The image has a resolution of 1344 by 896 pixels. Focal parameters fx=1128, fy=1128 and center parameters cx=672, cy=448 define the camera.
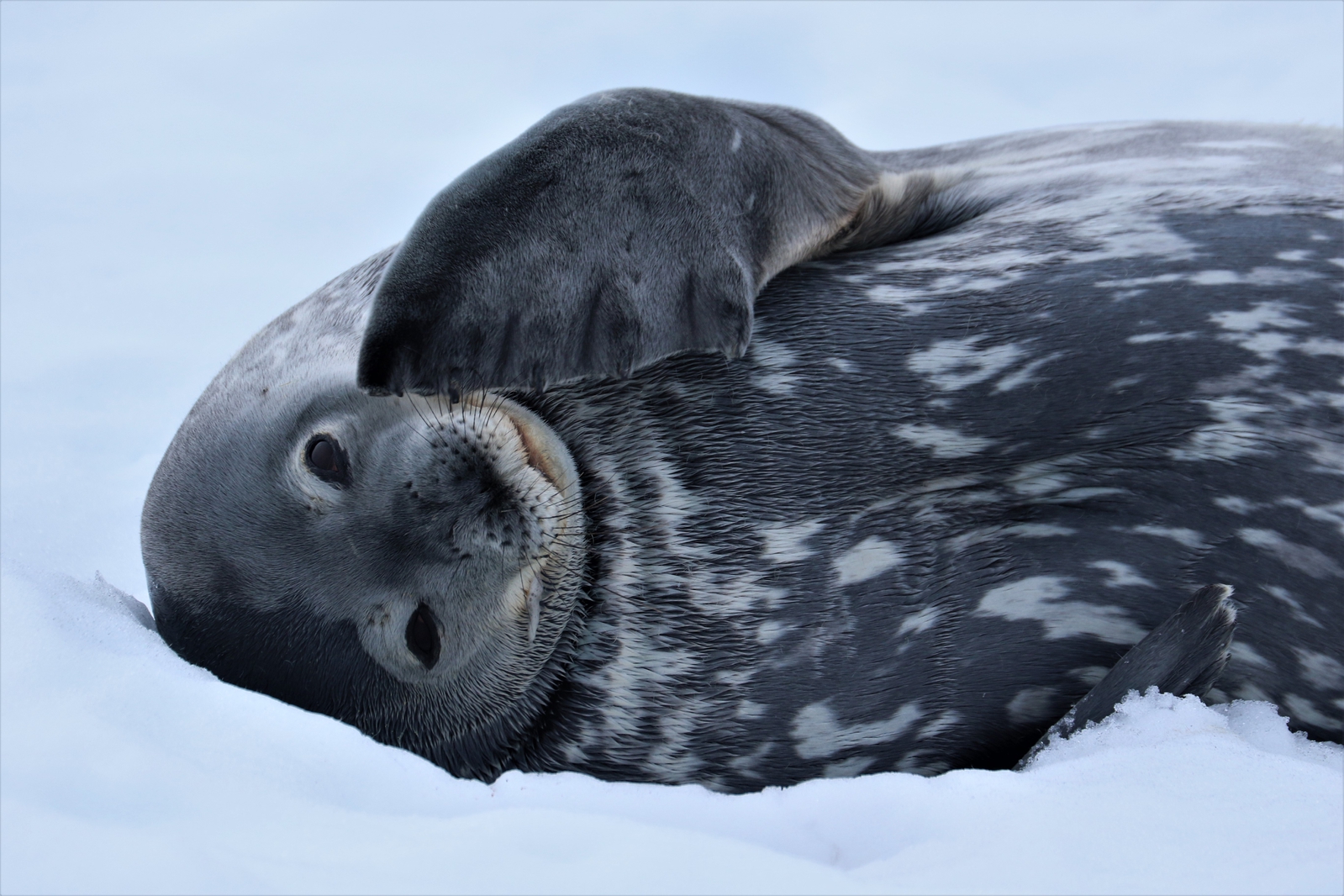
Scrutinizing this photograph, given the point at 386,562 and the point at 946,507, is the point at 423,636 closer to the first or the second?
the point at 386,562

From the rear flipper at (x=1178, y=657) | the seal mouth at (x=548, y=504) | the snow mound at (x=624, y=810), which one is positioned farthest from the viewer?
the seal mouth at (x=548, y=504)

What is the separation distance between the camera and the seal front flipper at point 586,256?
1229 millimetres

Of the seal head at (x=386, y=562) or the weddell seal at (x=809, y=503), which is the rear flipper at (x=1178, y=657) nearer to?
the weddell seal at (x=809, y=503)

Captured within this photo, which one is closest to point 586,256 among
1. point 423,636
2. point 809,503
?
point 809,503

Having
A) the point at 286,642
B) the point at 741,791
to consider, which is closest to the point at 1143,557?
the point at 741,791

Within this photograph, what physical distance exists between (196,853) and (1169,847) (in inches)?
34.8

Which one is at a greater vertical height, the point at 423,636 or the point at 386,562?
the point at 386,562

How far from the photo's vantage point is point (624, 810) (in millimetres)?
1285

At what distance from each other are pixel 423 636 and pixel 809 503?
1.81 feet

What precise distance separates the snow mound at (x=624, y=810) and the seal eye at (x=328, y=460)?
12.0 inches

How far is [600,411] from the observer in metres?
1.61

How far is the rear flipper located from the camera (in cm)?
137

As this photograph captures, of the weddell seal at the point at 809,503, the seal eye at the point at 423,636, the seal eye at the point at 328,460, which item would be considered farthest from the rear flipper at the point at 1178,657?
the seal eye at the point at 328,460

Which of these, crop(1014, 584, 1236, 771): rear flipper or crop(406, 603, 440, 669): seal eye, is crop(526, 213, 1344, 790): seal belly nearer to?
crop(1014, 584, 1236, 771): rear flipper
